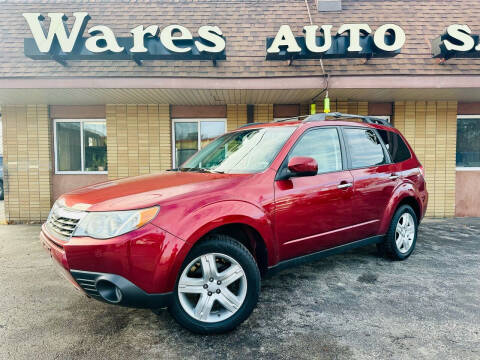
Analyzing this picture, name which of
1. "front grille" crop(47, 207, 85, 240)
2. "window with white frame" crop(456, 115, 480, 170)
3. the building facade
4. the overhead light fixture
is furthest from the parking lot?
the overhead light fixture

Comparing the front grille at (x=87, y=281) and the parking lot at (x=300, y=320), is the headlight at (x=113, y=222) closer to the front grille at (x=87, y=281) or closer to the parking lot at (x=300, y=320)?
the front grille at (x=87, y=281)

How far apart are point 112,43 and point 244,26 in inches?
131

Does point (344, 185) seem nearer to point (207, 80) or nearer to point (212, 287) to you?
point (212, 287)

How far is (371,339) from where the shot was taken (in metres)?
2.58

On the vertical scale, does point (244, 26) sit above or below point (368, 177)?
above

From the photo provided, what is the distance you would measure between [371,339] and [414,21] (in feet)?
27.6

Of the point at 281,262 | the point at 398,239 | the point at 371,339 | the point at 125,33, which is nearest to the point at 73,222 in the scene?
→ the point at 281,262

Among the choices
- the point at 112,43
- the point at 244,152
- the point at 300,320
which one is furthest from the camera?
the point at 112,43

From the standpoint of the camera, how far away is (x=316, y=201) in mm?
3279

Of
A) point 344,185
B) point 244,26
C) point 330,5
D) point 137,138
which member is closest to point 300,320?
point 344,185

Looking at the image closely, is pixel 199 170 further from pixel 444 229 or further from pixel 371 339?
pixel 444 229

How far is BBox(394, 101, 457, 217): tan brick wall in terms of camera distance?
807 cm

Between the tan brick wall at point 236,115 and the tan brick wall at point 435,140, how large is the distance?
12.4 feet

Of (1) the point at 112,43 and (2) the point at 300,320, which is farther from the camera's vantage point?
(1) the point at 112,43
